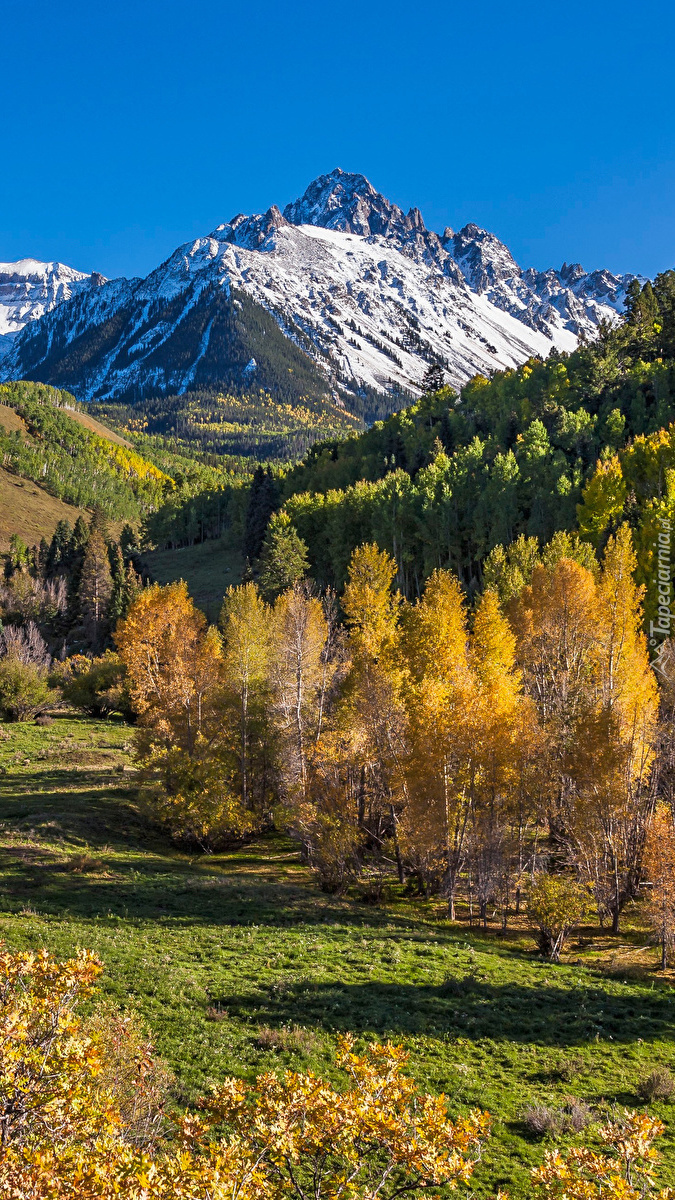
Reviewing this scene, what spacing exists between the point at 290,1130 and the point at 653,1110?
13720 millimetres

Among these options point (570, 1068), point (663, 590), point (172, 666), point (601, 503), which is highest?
point (601, 503)

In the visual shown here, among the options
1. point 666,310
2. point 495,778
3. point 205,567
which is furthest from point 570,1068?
point 666,310

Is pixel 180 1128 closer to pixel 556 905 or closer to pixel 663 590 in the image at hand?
pixel 556 905

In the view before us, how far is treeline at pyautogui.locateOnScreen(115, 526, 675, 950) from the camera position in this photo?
1176 inches

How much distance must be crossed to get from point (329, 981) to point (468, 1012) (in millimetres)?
4148

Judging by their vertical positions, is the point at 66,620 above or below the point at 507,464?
below

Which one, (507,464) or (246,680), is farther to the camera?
(507,464)

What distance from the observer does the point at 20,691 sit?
64.8 metres

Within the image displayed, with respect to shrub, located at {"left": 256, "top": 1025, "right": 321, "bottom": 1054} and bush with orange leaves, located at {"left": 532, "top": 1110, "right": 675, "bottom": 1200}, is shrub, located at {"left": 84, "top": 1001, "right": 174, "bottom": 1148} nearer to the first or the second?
shrub, located at {"left": 256, "top": 1025, "right": 321, "bottom": 1054}

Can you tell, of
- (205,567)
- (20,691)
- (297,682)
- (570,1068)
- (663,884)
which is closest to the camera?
(570,1068)

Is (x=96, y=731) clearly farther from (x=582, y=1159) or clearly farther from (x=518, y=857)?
(x=582, y=1159)

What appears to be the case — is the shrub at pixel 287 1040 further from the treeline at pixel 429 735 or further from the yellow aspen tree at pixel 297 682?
the yellow aspen tree at pixel 297 682

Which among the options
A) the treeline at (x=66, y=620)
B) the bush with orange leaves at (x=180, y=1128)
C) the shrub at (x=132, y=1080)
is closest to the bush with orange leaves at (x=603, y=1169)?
the bush with orange leaves at (x=180, y=1128)

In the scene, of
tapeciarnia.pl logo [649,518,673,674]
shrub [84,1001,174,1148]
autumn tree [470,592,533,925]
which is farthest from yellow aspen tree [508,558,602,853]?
shrub [84,1001,174,1148]
